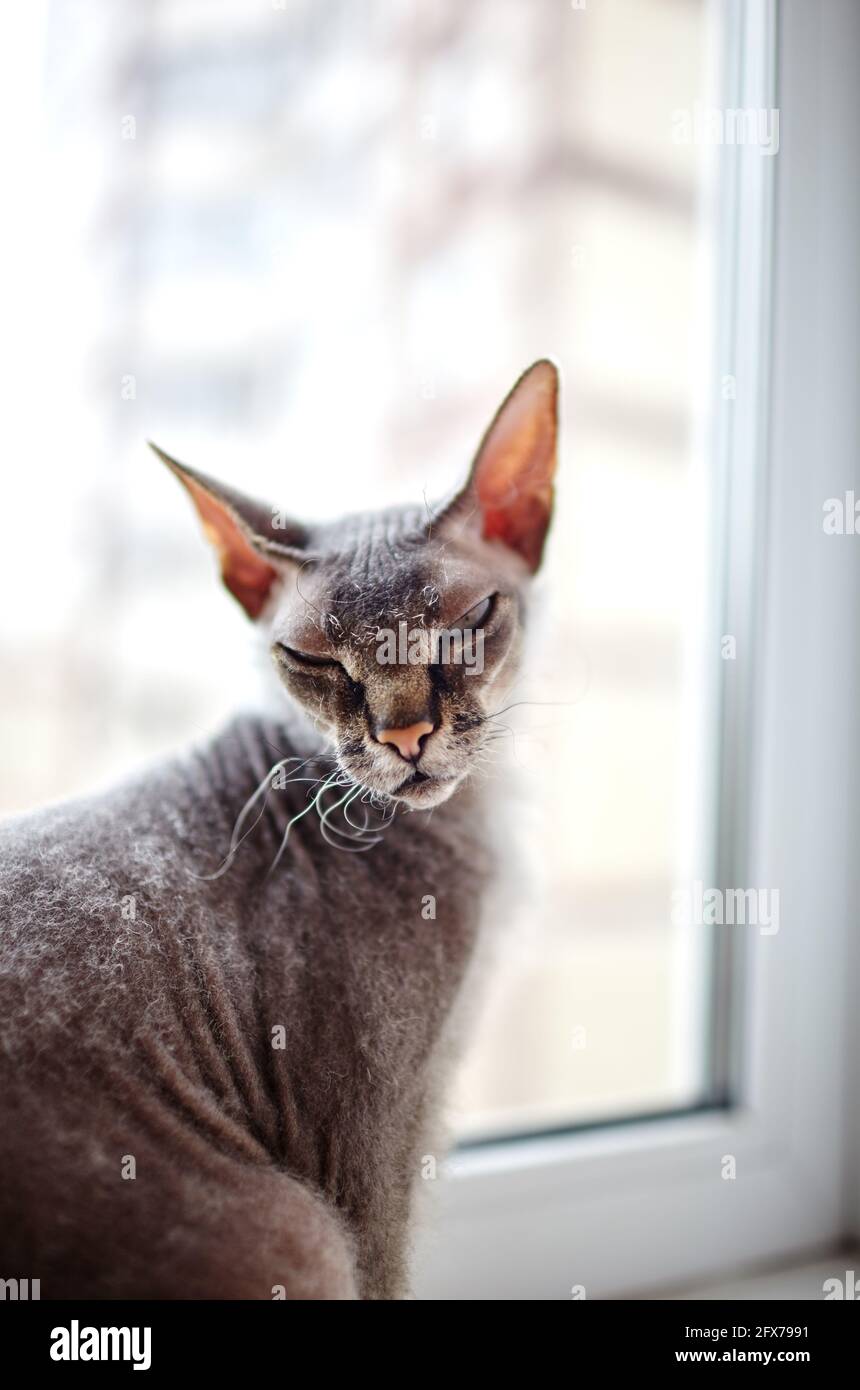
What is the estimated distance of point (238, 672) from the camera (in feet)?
2.86

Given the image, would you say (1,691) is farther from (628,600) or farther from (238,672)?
(628,600)

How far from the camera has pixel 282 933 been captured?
0.67m

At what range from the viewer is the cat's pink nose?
0.64m

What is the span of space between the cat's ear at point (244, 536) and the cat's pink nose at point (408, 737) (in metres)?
0.16

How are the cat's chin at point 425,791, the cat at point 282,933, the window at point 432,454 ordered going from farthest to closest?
the window at point 432,454 < the cat's chin at point 425,791 < the cat at point 282,933

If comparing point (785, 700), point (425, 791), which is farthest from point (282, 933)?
point (785, 700)

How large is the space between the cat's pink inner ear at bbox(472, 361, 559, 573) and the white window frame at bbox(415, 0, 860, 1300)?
0.38 meters

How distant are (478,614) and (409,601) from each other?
0.20 feet

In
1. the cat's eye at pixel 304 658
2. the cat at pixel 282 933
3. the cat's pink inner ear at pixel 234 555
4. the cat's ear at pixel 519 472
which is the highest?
the cat's ear at pixel 519 472

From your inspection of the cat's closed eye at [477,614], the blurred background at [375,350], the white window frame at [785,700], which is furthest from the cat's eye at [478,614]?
the white window frame at [785,700]

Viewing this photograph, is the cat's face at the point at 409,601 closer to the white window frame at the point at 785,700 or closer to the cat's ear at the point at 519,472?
the cat's ear at the point at 519,472

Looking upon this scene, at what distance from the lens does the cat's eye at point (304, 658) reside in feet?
2.22

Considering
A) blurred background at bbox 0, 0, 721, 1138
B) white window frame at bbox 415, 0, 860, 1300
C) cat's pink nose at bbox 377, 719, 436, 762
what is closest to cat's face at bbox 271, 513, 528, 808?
cat's pink nose at bbox 377, 719, 436, 762
